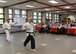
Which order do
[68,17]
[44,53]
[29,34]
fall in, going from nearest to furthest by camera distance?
[44,53], [29,34], [68,17]

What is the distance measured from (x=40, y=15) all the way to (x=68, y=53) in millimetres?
16601

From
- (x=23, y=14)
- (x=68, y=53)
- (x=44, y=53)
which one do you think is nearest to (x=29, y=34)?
(x=44, y=53)

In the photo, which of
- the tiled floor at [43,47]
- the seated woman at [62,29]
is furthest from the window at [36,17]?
the tiled floor at [43,47]

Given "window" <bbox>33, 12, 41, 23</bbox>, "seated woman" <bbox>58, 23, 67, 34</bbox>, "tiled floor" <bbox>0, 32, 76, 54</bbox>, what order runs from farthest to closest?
1. "window" <bbox>33, 12, 41, 23</bbox>
2. "seated woman" <bbox>58, 23, 67, 34</bbox>
3. "tiled floor" <bbox>0, 32, 76, 54</bbox>

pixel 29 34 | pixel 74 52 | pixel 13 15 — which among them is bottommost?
pixel 74 52

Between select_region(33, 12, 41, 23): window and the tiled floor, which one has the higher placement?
select_region(33, 12, 41, 23): window

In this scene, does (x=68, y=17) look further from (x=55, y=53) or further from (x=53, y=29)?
(x=55, y=53)

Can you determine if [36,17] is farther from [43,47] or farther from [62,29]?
[43,47]

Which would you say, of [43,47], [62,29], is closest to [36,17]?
[62,29]

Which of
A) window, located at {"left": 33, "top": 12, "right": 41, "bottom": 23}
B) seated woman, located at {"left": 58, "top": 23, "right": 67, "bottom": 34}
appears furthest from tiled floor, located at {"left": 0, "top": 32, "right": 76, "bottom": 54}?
window, located at {"left": 33, "top": 12, "right": 41, "bottom": 23}

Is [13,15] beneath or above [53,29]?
above

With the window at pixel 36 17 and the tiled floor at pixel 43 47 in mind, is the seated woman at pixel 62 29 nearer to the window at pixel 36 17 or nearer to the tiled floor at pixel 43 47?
the tiled floor at pixel 43 47

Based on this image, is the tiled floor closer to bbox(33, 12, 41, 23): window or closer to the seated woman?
the seated woman

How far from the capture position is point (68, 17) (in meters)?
28.1
